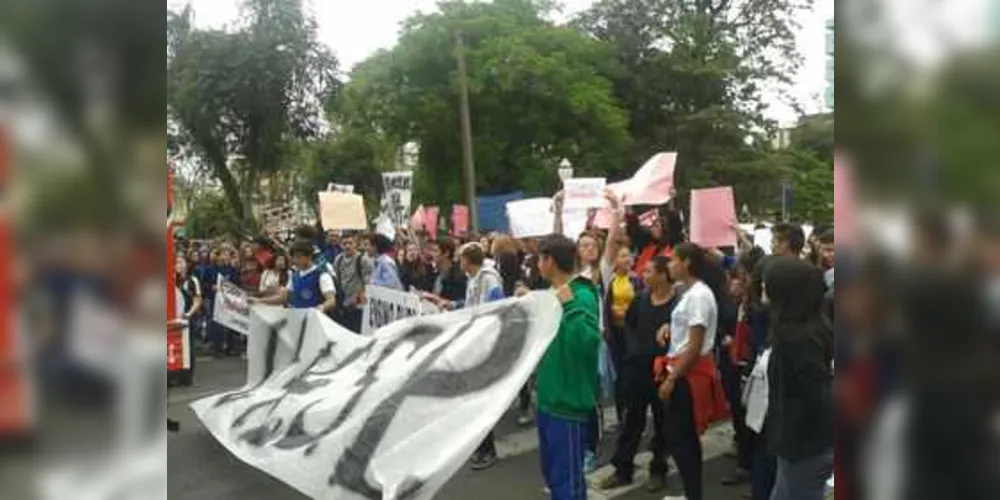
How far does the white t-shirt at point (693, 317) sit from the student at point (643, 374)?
17.0 inches

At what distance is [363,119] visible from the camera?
27.5m

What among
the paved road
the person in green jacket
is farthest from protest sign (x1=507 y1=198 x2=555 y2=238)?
the person in green jacket

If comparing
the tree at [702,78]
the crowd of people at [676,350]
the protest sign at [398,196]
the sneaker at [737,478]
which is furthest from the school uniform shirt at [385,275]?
the tree at [702,78]

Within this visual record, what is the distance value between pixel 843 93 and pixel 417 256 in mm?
10754

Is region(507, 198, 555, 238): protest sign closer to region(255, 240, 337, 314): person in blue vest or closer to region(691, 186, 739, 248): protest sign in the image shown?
region(691, 186, 739, 248): protest sign

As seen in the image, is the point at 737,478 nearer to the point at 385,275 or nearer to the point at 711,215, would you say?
the point at 711,215

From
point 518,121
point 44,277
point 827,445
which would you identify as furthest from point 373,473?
point 518,121

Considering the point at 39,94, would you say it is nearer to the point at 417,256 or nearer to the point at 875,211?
the point at 875,211

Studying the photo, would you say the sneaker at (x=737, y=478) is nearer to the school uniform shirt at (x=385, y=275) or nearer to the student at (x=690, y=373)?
the student at (x=690, y=373)

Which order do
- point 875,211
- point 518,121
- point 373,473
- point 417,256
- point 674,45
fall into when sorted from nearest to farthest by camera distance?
point 875,211 → point 373,473 → point 417,256 → point 518,121 → point 674,45

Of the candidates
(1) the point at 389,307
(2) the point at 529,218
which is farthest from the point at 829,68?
(2) the point at 529,218

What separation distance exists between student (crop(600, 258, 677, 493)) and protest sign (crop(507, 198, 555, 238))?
513cm

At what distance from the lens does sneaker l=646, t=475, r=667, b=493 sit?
5.86 m

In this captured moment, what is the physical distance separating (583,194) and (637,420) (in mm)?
3853
